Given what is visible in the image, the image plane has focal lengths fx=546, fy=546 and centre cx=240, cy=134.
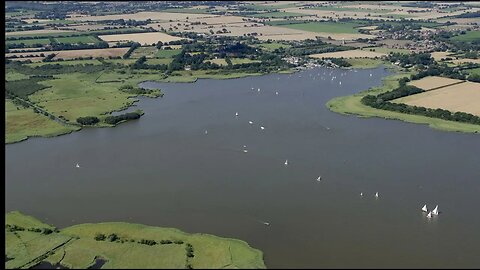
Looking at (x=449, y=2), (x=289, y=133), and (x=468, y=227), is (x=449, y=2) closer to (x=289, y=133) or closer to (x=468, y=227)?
(x=289, y=133)

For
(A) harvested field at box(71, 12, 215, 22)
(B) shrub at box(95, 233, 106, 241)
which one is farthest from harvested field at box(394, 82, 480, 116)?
(A) harvested field at box(71, 12, 215, 22)

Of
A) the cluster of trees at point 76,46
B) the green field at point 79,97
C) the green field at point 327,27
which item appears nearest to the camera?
the green field at point 79,97

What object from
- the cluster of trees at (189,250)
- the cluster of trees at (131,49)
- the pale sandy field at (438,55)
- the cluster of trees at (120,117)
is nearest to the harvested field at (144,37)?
the cluster of trees at (131,49)

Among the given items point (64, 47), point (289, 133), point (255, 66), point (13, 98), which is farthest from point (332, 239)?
point (64, 47)

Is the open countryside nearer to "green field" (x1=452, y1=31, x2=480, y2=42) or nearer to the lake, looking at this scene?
the lake

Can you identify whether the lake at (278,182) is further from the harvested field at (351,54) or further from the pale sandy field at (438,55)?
the pale sandy field at (438,55)

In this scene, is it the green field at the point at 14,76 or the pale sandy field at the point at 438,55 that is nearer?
the green field at the point at 14,76
